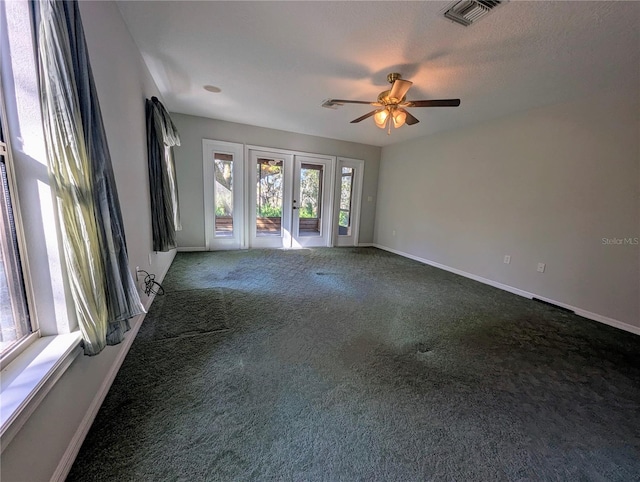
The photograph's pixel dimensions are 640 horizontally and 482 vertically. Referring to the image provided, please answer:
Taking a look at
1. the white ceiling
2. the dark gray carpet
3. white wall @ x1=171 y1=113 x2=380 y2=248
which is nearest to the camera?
the dark gray carpet

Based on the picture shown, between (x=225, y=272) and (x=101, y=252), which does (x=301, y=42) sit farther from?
(x=225, y=272)

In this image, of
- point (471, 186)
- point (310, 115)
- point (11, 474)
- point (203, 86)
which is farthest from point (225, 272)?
point (471, 186)

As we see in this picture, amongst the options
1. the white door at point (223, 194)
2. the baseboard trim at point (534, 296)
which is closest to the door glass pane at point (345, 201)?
the baseboard trim at point (534, 296)

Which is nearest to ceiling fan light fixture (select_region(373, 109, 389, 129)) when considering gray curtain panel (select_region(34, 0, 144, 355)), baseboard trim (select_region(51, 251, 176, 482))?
gray curtain panel (select_region(34, 0, 144, 355))

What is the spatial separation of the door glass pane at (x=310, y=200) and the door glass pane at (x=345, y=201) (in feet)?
1.77

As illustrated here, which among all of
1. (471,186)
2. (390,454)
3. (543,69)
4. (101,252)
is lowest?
(390,454)

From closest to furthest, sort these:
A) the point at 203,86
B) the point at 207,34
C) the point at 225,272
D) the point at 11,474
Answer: the point at 11,474 → the point at 207,34 → the point at 203,86 → the point at 225,272

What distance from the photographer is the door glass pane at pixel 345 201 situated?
5.80 meters

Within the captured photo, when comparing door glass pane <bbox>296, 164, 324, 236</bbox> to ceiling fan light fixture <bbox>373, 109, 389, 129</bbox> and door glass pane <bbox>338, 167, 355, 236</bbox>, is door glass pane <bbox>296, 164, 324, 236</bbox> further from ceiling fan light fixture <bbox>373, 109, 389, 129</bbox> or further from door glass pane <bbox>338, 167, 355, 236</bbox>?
ceiling fan light fixture <bbox>373, 109, 389, 129</bbox>

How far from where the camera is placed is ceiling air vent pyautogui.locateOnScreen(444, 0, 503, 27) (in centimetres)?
162

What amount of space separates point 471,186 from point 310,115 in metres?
2.75

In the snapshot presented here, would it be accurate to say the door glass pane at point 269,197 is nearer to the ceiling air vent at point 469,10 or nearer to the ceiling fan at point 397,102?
the ceiling fan at point 397,102

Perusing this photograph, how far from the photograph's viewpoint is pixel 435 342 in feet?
7.20

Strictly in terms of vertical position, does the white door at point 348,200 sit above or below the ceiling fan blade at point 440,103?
below
